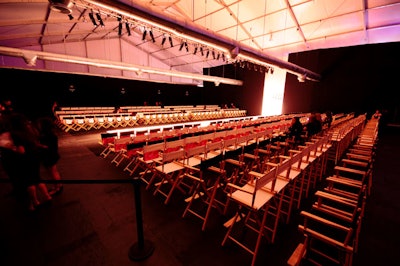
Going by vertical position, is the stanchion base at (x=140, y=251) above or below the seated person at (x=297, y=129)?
below

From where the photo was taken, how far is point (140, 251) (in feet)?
A: 7.47

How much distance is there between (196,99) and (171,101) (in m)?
3.90

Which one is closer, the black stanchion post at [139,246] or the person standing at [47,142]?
the black stanchion post at [139,246]

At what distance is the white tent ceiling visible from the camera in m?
6.04

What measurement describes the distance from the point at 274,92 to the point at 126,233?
17.1 m

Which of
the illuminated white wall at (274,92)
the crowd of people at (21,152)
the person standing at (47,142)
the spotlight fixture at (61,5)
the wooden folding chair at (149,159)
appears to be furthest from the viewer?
the illuminated white wall at (274,92)

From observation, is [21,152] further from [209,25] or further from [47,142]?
[209,25]

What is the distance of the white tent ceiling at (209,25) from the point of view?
604 cm

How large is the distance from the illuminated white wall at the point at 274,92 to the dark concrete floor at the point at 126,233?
1350 cm

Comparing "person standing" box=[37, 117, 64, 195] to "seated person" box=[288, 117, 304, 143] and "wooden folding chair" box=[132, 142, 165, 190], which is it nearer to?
"wooden folding chair" box=[132, 142, 165, 190]

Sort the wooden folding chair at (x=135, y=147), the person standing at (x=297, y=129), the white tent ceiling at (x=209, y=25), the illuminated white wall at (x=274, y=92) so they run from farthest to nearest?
the illuminated white wall at (x=274, y=92) → the white tent ceiling at (x=209, y=25) → the person standing at (x=297, y=129) → the wooden folding chair at (x=135, y=147)

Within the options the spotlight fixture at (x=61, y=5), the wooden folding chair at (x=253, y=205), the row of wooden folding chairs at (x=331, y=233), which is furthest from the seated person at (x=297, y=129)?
the spotlight fixture at (x=61, y=5)

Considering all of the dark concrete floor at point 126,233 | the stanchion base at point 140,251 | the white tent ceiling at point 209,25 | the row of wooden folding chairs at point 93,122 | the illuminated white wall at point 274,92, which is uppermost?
the white tent ceiling at point 209,25

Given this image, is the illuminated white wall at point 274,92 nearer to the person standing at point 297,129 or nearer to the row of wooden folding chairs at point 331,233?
the person standing at point 297,129
